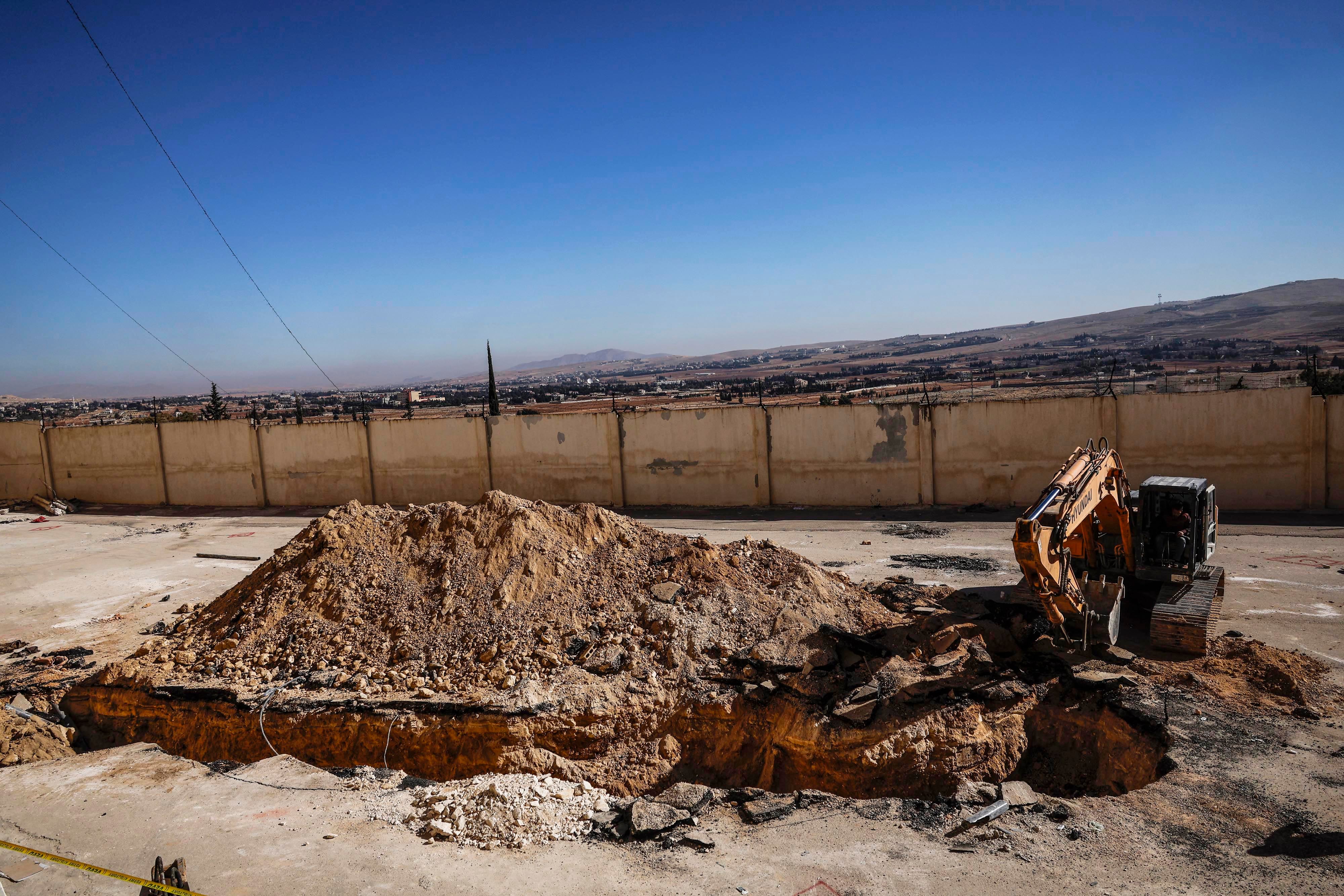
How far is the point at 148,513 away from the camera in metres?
27.4

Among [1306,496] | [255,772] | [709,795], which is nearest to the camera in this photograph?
[709,795]

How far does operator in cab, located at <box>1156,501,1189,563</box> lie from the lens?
11016mm

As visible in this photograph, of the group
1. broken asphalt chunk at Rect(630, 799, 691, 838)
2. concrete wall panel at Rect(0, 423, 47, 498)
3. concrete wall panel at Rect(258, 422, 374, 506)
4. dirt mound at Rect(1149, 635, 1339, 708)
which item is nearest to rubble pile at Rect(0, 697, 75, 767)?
broken asphalt chunk at Rect(630, 799, 691, 838)

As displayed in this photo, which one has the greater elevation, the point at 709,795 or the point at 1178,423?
the point at 1178,423

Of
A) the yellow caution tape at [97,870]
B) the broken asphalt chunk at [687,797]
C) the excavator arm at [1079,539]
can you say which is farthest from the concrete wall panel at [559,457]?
the yellow caution tape at [97,870]

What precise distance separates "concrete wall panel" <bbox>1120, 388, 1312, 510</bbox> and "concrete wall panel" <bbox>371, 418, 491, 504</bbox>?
62.3 ft

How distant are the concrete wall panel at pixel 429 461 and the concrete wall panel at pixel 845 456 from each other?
32.2 feet

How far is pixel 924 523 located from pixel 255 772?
51.7 feet

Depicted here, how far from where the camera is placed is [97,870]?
21.5ft

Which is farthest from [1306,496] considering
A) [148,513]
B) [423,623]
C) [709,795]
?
[148,513]

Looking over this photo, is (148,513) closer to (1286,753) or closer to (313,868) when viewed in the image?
(313,868)

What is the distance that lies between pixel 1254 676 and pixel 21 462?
1551 inches

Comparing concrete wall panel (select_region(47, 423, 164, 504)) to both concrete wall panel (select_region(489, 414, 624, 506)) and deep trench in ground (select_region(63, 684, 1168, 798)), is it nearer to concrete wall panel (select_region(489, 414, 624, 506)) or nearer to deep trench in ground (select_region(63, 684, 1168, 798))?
concrete wall panel (select_region(489, 414, 624, 506))

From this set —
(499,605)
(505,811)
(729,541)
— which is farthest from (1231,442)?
(505,811)
